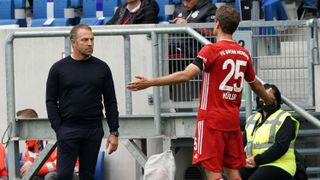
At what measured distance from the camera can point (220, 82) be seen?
8102 millimetres

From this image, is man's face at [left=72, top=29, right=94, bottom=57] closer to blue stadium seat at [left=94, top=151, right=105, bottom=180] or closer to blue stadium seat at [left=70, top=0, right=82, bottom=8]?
blue stadium seat at [left=94, top=151, right=105, bottom=180]

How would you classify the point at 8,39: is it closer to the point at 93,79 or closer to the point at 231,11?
the point at 93,79

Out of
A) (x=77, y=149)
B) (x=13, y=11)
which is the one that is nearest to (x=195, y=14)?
(x=77, y=149)

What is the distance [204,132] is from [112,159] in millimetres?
4200

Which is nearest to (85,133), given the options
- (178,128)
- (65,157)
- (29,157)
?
(65,157)

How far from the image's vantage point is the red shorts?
809 cm

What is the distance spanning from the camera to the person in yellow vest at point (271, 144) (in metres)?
9.64

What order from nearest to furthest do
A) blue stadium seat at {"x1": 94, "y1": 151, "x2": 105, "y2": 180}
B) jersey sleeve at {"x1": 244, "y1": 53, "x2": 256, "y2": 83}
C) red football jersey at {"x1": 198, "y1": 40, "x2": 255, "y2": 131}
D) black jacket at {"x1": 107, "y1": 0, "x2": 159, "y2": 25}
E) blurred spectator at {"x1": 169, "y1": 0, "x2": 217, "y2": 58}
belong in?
red football jersey at {"x1": 198, "y1": 40, "x2": 255, "y2": 131} → jersey sleeve at {"x1": 244, "y1": 53, "x2": 256, "y2": 83} → blurred spectator at {"x1": 169, "y1": 0, "x2": 217, "y2": 58} → blue stadium seat at {"x1": 94, "y1": 151, "x2": 105, "y2": 180} → black jacket at {"x1": 107, "y1": 0, "x2": 159, "y2": 25}

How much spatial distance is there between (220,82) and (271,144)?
1843mm

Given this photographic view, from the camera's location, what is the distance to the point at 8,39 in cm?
1059

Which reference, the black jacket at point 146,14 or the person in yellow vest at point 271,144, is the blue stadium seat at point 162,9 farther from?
the person in yellow vest at point 271,144

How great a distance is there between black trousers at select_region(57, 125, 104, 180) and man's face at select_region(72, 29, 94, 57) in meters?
0.72

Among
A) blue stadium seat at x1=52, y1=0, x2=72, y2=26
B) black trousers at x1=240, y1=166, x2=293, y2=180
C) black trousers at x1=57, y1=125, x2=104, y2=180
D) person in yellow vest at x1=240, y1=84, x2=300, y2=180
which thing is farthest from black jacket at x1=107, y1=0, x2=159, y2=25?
black trousers at x1=240, y1=166, x2=293, y2=180

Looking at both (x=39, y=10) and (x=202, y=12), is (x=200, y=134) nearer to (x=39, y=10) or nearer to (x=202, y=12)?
(x=202, y=12)
